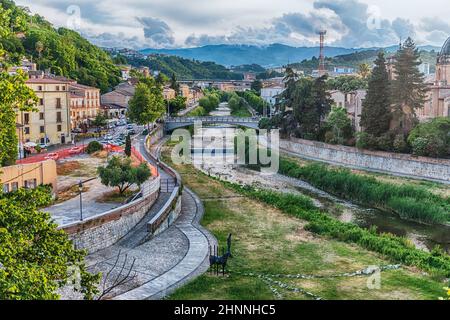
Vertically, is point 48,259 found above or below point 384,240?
above

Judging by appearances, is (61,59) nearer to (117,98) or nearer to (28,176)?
(117,98)

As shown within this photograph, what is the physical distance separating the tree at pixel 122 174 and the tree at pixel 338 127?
25628mm

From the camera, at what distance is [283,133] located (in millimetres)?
54094

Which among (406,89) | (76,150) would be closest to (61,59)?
(76,150)

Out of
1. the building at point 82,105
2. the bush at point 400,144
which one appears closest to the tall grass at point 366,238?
the bush at point 400,144

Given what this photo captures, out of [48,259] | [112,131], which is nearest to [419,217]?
[48,259]

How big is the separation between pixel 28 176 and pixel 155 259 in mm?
7079

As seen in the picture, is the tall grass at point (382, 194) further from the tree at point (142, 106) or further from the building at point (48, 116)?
the tree at point (142, 106)

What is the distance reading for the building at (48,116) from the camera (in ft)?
135

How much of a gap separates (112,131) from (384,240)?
138ft

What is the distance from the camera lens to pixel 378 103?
4116 cm

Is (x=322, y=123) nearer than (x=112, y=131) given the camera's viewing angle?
Yes

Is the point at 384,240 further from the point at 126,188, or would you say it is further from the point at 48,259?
the point at 48,259

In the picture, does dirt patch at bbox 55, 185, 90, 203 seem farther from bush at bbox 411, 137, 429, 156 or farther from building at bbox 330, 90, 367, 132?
building at bbox 330, 90, 367, 132
